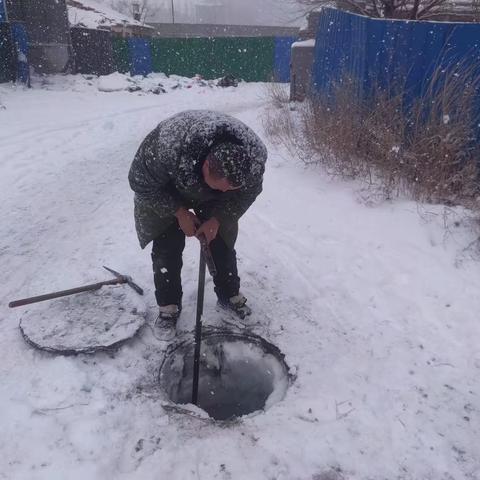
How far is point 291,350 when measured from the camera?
9.89ft

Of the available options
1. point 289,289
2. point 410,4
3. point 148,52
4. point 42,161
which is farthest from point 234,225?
point 148,52

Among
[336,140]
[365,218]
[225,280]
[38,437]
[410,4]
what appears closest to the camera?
[38,437]

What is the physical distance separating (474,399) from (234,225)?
Answer: 1788 millimetres

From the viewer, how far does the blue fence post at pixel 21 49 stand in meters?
12.8

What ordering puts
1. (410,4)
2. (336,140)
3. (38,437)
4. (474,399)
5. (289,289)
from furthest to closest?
1. (410,4)
2. (336,140)
3. (289,289)
4. (474,399)
5. (38,437)

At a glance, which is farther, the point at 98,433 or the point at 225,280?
the point at 225,280

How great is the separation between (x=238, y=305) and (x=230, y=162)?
1.40 metres

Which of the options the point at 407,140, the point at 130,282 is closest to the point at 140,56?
the point at 407,140

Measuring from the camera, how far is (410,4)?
9.98 metres

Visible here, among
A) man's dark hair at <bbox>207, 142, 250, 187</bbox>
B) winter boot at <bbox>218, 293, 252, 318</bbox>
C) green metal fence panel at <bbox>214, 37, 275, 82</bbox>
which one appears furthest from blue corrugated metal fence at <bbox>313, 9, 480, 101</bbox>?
green metal fence panel at <bbox>214, 37, 275, 82</bbox>

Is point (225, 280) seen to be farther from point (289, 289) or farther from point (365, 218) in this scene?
point (365, 218)

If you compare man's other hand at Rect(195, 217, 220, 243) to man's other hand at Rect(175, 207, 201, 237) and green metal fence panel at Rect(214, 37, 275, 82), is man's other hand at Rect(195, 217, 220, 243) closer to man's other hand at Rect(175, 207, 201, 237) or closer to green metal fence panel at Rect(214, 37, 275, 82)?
man's other hand at Rect(175, 207, 201, 237)

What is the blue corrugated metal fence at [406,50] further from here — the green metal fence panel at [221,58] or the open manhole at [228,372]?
the green metal fence panel at [221,58]

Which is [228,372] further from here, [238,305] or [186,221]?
[186,221]
